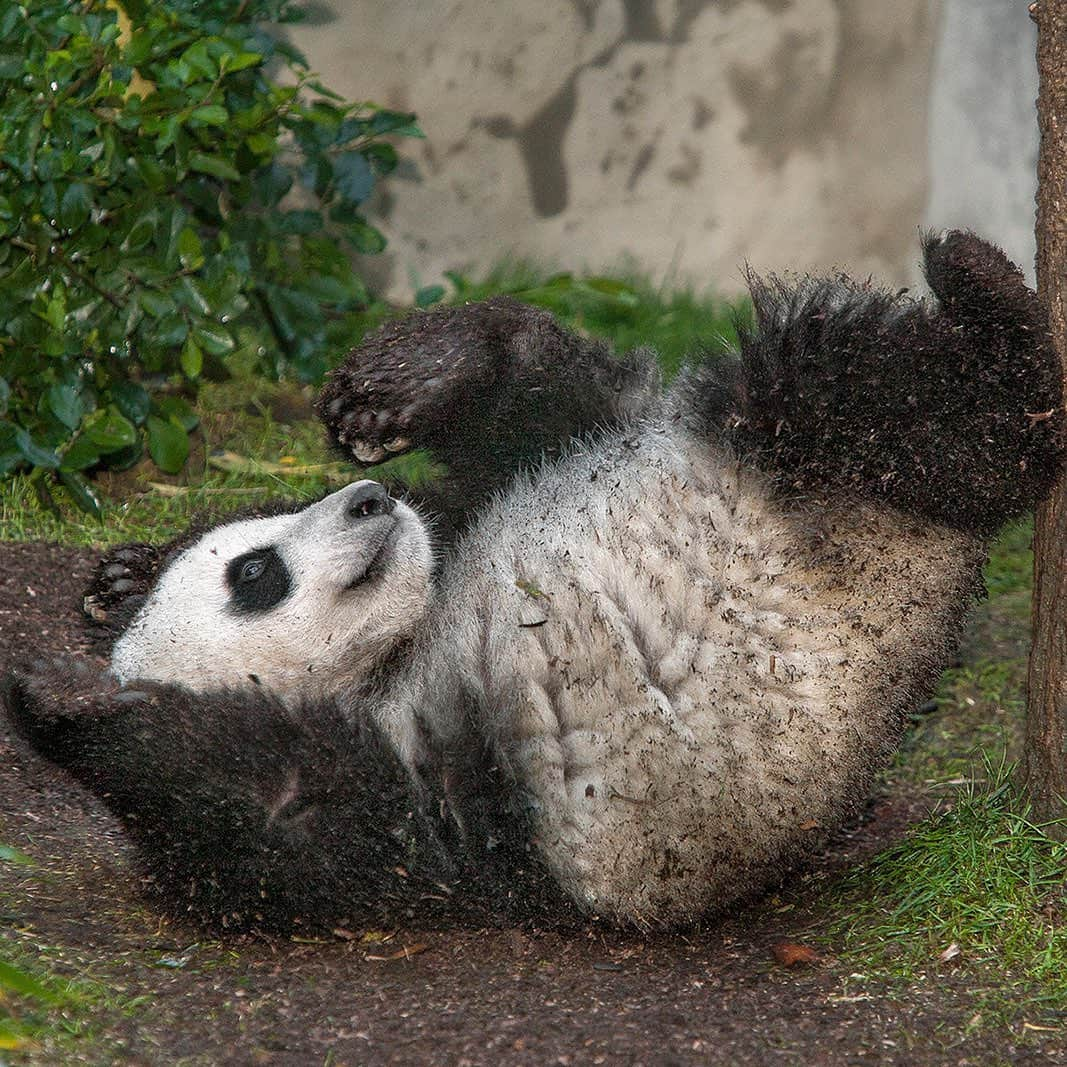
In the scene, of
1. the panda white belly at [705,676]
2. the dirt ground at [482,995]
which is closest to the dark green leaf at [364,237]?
the panda white belly at [705,676]

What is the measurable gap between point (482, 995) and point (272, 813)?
0.55 metres

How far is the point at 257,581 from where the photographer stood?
3373 millimetres

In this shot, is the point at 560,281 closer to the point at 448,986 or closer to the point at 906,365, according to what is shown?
the point at 906,365

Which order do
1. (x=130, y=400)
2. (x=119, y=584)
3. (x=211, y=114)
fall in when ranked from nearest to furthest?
(x=119, y=584)
(x=211, y=114)
(x=130, y=400)

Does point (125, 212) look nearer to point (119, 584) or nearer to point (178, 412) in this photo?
point (178, 412)

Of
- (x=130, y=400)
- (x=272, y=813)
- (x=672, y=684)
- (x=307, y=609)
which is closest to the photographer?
(x=272, y=813)

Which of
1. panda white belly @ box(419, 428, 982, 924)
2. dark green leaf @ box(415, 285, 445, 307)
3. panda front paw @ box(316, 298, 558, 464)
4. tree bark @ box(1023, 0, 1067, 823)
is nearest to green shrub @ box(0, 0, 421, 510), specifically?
dark green leaf @ box(415, 285, 445, 307)

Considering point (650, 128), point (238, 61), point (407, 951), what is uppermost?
point (238, 61)

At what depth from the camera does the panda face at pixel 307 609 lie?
3.32 meters

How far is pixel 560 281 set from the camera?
679 centimetres

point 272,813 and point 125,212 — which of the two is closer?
point 272,813

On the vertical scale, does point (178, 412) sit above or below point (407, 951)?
above

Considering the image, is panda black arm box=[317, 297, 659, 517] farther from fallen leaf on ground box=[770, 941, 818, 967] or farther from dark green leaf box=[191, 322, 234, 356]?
dark green leaf box=[191, 322, 234, 356]

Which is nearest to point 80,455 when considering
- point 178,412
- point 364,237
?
point 178,412
